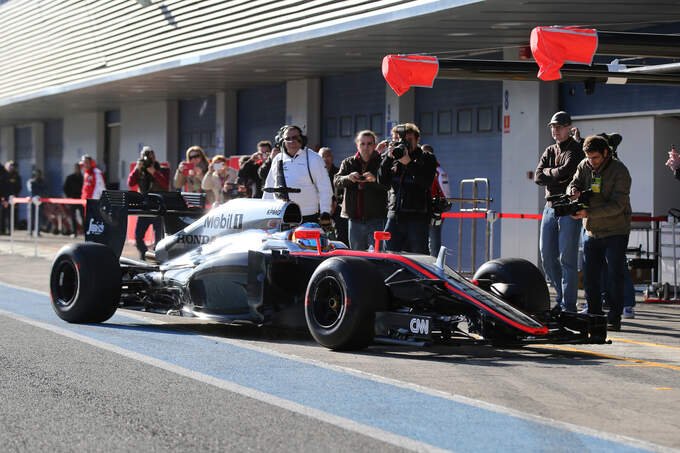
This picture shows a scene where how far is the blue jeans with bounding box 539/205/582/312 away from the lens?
1081cm

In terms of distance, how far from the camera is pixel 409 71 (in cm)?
862

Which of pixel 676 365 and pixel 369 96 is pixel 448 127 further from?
pixel 676 365

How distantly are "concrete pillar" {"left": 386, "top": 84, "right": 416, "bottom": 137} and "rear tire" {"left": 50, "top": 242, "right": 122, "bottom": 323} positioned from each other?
1068 centimetres

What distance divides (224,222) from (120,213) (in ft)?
4.86

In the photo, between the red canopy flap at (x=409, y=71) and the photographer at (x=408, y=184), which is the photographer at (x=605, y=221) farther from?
the red canopy flap at (x=409, y=71)

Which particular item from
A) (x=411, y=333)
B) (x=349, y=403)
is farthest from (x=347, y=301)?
(x=349, y=403)

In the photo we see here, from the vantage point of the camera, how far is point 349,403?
6.25 meters

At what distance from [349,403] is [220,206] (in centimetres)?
415

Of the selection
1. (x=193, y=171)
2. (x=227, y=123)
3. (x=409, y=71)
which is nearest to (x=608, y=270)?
(x=409, y=71)

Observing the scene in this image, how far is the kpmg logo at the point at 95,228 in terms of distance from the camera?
A: 1084cm

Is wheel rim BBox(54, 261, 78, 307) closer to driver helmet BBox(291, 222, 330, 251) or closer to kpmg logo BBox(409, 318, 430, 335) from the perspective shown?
driver helmet BBox(291, 222, 330, 251)

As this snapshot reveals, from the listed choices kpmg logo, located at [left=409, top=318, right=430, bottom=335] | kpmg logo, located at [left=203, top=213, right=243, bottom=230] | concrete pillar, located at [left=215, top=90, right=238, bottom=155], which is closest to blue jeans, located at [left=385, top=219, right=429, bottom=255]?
kpmg logo, located at [left=203, top=213, right=243, bottom=230]

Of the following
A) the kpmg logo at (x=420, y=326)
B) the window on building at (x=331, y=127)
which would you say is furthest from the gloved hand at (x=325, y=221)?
the window on building at (x=331, y=127)

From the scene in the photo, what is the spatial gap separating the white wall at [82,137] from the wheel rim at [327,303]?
83.5 ft
